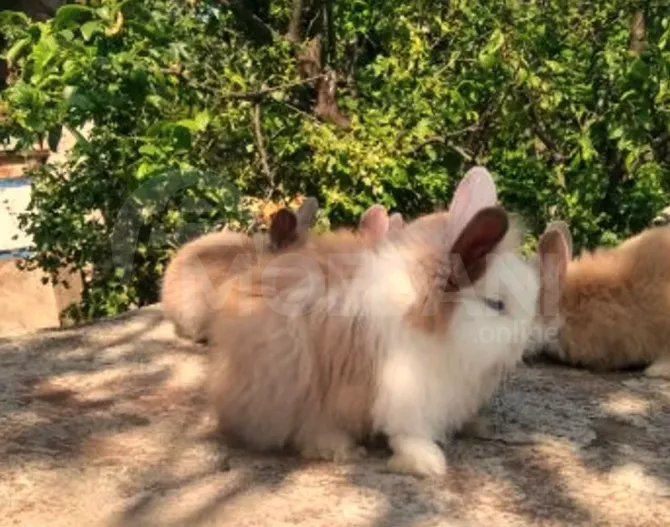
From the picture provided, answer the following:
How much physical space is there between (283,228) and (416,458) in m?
1.16

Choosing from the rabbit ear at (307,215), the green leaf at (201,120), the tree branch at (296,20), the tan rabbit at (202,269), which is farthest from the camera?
the tree branch at (296,20)

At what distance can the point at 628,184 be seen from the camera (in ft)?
19.0

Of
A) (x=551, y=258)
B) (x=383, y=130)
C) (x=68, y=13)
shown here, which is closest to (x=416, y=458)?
(x=551, y=258)

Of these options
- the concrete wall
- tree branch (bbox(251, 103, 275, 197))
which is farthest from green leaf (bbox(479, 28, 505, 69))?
the concrete wall

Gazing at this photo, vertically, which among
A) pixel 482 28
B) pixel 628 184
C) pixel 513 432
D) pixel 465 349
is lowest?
pixel 513 432

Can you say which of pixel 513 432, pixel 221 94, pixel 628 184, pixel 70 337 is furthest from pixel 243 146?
pixel 513 432

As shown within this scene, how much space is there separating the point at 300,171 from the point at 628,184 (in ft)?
6.35

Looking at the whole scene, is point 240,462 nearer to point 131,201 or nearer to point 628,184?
point 131,201

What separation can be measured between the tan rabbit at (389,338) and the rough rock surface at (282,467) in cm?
13

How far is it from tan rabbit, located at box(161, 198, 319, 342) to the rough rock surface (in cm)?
44

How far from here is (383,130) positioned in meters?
5.41

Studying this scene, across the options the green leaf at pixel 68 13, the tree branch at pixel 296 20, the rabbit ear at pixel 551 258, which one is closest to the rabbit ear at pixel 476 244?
the rabbit ear at pixel 551 258

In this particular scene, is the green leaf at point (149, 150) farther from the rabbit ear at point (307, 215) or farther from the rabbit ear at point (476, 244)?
the rabbit ear at point (476, 244)

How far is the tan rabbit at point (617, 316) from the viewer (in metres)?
4.09
